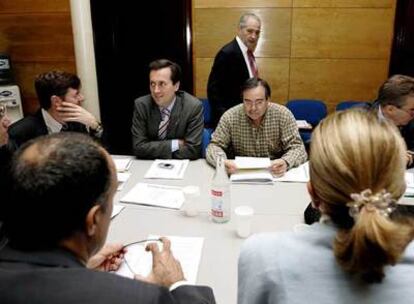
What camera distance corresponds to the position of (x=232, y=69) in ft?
12.7

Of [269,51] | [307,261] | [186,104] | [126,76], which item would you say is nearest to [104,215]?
A: [307,261]

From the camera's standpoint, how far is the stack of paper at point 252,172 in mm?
2314

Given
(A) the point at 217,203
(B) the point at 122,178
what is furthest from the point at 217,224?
(B) the point at 122,178

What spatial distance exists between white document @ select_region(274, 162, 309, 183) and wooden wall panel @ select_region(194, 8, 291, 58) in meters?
2.56

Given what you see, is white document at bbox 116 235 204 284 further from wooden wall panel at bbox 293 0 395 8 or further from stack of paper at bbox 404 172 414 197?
wooden wall panel at bbox 293 0 395 8

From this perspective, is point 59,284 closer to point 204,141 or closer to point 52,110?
point 52,110

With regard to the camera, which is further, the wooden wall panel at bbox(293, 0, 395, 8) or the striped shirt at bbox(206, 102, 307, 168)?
the wooden wall panel at bbox(293, 0, 395, 8)

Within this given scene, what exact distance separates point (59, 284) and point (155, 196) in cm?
132

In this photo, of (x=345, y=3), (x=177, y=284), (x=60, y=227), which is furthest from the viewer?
(x=345, y=3)

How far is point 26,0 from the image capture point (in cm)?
498

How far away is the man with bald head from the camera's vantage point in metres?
0.82

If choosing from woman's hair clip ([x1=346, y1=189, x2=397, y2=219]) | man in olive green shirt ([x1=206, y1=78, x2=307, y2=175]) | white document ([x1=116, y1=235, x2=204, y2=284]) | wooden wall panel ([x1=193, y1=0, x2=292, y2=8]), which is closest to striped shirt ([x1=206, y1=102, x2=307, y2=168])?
man in olive green shirt ([x1=206, y1=78, x2=307, y2=175])

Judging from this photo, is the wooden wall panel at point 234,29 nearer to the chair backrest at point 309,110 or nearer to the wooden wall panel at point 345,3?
the wooden wall panel at point 345,3

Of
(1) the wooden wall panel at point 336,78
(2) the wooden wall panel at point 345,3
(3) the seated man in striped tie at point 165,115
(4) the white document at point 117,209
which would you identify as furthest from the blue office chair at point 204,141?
(2) the wooden wall panel at point 345,3
